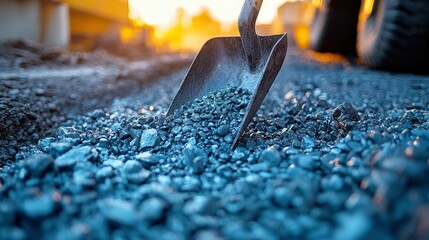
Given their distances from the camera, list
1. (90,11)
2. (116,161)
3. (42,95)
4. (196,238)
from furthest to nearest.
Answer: (90,11)
(42,95)
(116,161)
(196,238)

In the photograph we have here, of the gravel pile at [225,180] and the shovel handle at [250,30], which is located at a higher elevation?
the shovel handle at [250,30]

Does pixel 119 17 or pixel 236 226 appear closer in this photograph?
pixel 236 226

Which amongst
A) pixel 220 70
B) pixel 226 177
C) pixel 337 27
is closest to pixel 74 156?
pixel 226 177

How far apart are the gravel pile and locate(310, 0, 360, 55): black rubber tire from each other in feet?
13.6

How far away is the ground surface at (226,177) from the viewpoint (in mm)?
977

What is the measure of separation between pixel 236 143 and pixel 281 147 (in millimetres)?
219

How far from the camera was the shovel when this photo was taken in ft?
7.18

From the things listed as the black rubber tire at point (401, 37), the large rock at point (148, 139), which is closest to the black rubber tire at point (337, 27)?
the black rubber tire at point (401, 37)

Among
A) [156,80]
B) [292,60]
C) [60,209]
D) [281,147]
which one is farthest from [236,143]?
[292,60]

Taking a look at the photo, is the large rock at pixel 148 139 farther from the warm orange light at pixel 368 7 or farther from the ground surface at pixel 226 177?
the warm orange light at pixel 368 7

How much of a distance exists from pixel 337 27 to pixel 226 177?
5.52 metres

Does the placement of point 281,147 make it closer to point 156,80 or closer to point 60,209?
point 60,209

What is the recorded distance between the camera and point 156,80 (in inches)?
203

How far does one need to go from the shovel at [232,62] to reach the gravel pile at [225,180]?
121 mm
